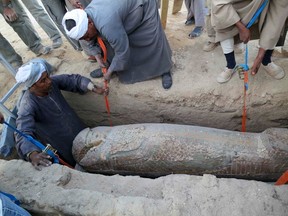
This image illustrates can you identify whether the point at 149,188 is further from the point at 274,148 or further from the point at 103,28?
the point at 103,28

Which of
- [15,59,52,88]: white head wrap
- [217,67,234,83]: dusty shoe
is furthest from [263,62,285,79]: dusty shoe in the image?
[15,59,52,88]: white head wrap

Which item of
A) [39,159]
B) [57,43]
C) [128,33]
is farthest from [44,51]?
[39,159]

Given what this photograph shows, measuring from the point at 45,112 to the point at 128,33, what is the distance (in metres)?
1.30

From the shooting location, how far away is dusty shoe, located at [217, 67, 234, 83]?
3031 mm

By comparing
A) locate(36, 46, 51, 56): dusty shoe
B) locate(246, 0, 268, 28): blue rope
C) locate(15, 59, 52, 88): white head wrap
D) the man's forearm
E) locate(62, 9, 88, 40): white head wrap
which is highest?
the man's forearm

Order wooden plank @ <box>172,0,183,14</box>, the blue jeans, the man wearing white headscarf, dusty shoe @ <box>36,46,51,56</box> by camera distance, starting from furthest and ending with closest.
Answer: wooden plank @ <box>172,0,183,14</box>
dusty shoe @ <box>36,46,51,56</box>
the man wearing white headscarf
the blue jeans

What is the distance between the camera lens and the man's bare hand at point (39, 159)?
2474 millimetres

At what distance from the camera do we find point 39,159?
98.1 inches

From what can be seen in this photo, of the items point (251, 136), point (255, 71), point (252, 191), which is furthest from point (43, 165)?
point (255, 71)

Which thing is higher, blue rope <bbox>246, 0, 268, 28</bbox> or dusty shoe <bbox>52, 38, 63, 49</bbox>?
blue rope <bbox>246, 0, 268, 28</bbox>

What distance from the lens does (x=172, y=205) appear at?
1.96 metres

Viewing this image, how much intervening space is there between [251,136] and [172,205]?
114cm

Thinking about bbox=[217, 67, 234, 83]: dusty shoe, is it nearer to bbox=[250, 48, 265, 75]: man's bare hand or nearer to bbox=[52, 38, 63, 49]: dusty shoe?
bbox=[250, 48, 265, 75]: man's bare hand

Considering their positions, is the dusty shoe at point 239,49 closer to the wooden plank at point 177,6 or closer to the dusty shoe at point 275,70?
the dusty shoe at point 275,70
